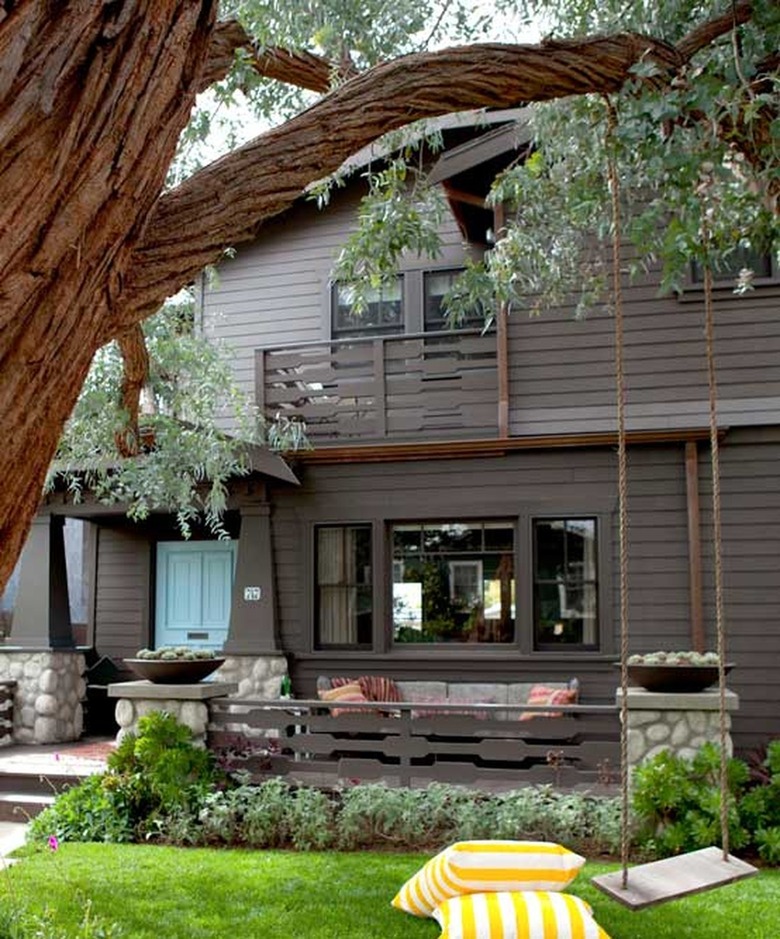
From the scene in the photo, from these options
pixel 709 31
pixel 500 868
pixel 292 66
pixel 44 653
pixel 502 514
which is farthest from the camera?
pixel 44 653

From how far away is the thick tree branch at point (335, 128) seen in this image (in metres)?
2.45

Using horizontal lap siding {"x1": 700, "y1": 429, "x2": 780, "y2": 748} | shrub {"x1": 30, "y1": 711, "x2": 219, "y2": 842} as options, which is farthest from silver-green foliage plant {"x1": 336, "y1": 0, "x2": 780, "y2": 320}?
shrub {"x1": 30, "y1": 711, "x2": 219, "y2": 842}

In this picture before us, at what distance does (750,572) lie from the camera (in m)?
9.27

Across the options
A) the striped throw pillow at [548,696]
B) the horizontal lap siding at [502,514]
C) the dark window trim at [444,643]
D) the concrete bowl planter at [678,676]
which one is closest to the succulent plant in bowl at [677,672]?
the concrete bowl planter at [678,676]

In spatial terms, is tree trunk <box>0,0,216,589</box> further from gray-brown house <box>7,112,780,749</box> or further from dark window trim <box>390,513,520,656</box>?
dark window trim <box>390,513,520,656</box>

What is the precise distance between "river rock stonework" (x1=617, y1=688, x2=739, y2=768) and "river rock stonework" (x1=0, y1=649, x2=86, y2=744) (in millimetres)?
6451

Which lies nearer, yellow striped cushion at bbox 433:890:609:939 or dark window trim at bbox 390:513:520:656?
yellow striped cushion at bbox 433:890:609:939

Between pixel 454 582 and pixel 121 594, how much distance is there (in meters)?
4.13

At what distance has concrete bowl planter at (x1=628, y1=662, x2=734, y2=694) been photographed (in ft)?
22.2

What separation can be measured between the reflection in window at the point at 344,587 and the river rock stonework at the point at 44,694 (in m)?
2.79

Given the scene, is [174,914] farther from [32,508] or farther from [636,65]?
[636,65]

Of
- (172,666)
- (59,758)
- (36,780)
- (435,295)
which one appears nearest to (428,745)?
(172,666)

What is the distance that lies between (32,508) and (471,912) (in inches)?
130

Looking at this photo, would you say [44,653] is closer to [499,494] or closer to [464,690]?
[464,690]
